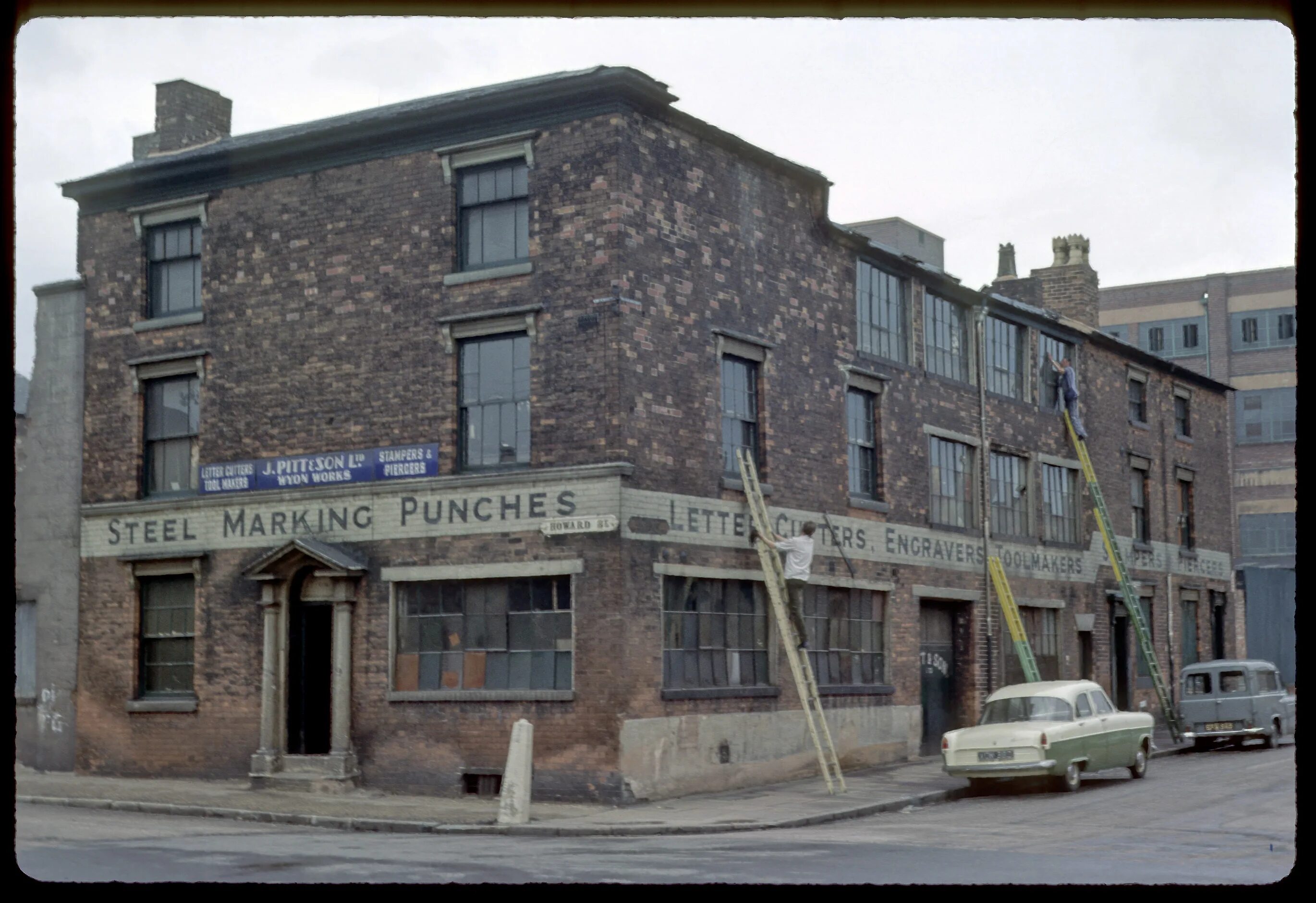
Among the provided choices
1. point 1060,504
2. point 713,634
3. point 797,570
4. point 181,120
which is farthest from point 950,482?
point 181,120

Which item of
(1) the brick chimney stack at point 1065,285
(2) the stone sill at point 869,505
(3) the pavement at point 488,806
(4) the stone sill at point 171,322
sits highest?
(1) the brick chimney stack at point 1065,285

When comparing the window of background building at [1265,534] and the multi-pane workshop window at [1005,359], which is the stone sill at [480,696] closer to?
the multi-pane workshop window at [1005,359]

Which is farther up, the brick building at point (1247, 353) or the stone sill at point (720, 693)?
the brick building at point (1247, 353)

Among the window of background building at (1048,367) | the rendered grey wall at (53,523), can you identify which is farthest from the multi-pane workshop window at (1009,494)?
the rendered grey wall at (53,523)

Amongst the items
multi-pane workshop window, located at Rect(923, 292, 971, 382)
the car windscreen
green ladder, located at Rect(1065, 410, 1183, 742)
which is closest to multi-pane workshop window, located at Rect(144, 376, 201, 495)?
the car windscreen

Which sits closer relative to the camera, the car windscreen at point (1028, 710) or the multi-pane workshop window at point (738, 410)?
the car windscreen at point (1028, 710)

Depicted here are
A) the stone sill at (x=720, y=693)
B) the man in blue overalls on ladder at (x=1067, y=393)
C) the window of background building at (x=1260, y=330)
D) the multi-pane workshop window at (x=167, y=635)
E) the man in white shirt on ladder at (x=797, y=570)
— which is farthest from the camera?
the window of background building at (x=1260, y=330)

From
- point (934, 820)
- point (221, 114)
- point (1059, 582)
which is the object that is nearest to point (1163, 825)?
point (934, 820)

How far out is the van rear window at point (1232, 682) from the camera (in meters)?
28.0

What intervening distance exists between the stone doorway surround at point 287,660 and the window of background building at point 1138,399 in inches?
821

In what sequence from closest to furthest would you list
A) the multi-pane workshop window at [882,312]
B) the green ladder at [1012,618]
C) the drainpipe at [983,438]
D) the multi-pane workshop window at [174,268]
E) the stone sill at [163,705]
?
the stone sill at [163,705], the multi-pane workshop window at [174,268], the multi-pane workshop window at [882,312], the green ladder at [1012,618], the drainpipe at [983,438]

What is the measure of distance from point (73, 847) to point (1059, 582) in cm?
2172

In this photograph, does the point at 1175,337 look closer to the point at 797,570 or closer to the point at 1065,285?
the point at 1065,285

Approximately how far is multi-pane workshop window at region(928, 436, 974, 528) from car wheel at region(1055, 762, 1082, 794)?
683 centimetres
